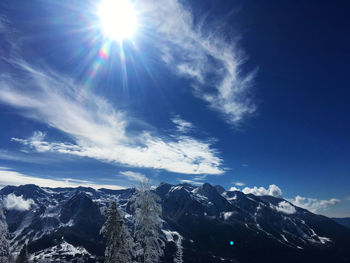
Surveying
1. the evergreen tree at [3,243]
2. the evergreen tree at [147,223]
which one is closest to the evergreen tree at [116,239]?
the evergreen tree at [147,223]

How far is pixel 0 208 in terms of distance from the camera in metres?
25.9

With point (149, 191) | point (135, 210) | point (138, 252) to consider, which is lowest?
point (138, 252)

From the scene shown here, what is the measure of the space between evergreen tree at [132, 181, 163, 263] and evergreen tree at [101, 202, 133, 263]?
5.71ft

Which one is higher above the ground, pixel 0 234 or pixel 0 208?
pixel 0 208

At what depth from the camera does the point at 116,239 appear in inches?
1142

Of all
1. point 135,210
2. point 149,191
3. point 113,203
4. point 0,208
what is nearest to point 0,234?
point 0,208

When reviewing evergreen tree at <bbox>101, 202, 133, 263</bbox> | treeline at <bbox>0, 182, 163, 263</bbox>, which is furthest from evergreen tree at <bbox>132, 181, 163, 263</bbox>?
evergreen tree at <bbox>101, 202, 133, 263</bbox>

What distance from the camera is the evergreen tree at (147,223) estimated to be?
1169 inches

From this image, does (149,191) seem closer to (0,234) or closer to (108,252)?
(108,252)

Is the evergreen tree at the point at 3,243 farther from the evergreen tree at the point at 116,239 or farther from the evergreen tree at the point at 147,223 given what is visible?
the evergreen tree at the point at 147,223

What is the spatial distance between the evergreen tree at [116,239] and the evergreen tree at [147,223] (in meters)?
1.74

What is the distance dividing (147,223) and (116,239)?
14.7 feet

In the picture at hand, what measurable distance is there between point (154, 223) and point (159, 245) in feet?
11.3

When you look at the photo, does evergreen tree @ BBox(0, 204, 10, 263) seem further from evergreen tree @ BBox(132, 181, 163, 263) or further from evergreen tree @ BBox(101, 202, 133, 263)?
evergreen tree @ BBox(132, 181, 163, 263)
